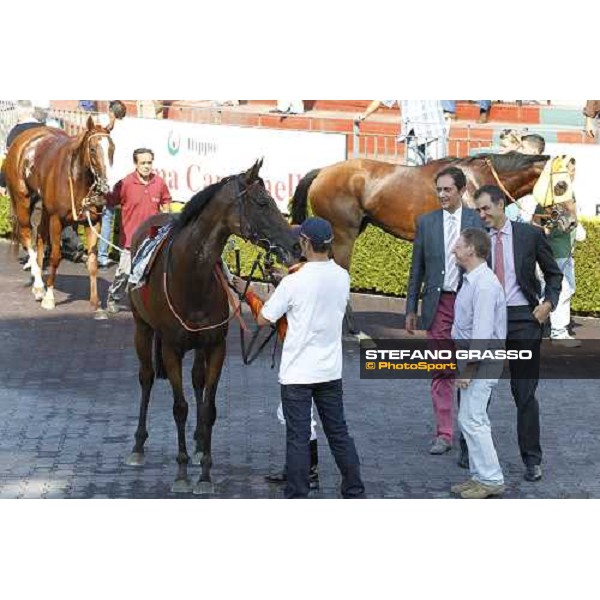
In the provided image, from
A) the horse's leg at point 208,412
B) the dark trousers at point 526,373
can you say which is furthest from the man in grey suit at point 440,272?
the horse's leg at point 208,412

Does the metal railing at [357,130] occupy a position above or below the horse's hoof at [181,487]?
above

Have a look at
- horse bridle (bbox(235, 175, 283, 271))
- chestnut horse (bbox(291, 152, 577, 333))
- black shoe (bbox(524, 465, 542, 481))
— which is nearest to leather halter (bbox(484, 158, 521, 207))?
chestnut horse (bbox(291, 152, 577, 333))

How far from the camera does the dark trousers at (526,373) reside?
910 centimetres

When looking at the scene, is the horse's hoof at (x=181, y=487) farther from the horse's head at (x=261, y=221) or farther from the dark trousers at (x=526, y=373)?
the dark trousers at (x=526, y=373)

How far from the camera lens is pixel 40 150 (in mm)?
16250

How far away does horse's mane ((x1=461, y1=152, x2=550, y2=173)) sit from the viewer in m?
13.2

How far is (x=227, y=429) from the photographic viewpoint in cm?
1062

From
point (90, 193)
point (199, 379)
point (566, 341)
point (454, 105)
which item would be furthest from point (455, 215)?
point (454, 105)

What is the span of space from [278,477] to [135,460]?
0.99 metres

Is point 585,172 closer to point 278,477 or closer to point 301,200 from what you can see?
point 301,200

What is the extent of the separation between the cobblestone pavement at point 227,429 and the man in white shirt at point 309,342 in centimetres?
80

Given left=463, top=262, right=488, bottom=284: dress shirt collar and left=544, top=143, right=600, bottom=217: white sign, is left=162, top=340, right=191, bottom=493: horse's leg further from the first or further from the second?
left=544, top=143, right=600, bottom=217: white sign

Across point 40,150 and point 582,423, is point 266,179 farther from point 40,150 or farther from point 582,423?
point 582,423

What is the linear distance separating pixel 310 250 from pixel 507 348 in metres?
1.74
